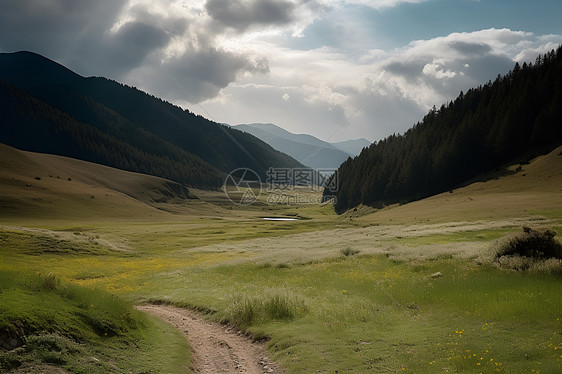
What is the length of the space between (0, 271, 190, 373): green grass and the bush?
21391 mm

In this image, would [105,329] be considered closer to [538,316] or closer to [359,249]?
[538,316]

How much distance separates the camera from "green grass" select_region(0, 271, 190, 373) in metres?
11.0

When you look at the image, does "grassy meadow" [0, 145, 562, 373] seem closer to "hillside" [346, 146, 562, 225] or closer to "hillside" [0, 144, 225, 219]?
"hillside" [346, 146, 562, 225]

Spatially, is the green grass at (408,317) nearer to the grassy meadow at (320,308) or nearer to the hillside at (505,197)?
the grassy meadow at (320,308)

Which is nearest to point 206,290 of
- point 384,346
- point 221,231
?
point 384,346

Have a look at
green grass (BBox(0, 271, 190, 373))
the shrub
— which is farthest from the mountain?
green grass (BBox(0, 271, 190, 373))

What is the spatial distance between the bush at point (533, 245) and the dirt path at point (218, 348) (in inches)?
701

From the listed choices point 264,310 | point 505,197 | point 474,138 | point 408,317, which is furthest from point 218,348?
point 474,138

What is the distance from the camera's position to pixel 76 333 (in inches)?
521

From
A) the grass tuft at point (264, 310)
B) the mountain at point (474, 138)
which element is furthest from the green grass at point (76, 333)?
the mountain at point (474, 138)

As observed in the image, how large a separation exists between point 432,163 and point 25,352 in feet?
421

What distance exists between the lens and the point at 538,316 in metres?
14.6

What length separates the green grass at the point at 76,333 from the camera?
11.0 m

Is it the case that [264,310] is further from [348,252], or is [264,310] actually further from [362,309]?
[348,252]
